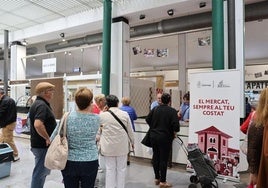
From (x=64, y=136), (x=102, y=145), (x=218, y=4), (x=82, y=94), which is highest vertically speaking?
(x=218, y=4)

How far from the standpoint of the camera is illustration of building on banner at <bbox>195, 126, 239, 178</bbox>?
371cm

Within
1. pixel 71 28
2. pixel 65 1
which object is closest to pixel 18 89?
pixel 71 28

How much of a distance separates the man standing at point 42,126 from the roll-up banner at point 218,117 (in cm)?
230

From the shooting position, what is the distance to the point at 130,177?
400 centimetres

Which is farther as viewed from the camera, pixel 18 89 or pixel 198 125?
pixel 18 89

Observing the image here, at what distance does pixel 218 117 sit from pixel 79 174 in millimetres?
2489

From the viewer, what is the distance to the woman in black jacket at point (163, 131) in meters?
3.47

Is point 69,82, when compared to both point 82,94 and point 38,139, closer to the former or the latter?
point 38,139

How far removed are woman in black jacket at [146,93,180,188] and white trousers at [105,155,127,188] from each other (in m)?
0.70

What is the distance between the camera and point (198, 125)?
399 cm

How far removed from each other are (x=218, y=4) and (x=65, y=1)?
10.7ft

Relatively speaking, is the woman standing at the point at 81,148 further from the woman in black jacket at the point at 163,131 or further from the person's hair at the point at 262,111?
the woman in black jacket at the point at 163,131

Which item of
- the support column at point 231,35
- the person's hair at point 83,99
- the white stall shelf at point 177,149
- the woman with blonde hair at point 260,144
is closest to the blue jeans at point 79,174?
the person's hair at point 83,99

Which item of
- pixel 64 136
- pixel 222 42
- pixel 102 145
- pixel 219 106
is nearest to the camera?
pixel 64 136
